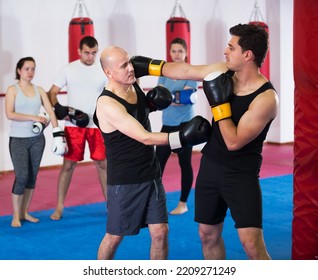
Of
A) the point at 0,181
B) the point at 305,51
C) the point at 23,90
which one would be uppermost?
the point at 305,51

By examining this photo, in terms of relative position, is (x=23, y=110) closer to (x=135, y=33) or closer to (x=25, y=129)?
(x=25, y=129)

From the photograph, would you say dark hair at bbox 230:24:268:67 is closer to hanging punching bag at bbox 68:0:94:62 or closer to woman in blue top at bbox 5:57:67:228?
woman in blue top at bbox 5:57:67:228

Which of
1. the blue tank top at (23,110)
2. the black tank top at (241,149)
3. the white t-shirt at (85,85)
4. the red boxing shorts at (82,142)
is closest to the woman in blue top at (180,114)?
the red boxing shorts at (82,142)

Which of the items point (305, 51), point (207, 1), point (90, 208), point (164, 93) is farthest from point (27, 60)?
point (207, 1)

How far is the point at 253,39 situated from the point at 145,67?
65cm

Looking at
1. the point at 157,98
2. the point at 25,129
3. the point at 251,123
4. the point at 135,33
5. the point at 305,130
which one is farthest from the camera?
the point at 135,33

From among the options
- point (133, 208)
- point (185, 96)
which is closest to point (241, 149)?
point (133, 208)

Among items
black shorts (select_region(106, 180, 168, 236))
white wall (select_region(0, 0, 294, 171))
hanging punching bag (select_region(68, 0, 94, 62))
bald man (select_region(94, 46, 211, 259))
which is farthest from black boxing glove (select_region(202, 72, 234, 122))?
white wall (select_region(0, 0, 294, 171))

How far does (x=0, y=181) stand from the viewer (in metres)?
6.41

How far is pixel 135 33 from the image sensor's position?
7711 millimetres

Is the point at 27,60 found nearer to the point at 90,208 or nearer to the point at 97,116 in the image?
the point at 90,208

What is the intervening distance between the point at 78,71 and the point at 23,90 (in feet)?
1.48

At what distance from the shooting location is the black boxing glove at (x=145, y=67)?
3.12m

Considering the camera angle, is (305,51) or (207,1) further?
(207,1)
